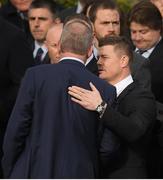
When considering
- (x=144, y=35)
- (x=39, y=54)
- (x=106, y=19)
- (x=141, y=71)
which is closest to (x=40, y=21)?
(x=39, y=54)

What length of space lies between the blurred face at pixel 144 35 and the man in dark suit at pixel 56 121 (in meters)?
2.05

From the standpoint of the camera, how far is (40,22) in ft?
29.6

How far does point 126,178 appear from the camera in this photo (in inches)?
229

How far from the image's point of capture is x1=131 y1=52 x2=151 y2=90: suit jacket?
251 inches

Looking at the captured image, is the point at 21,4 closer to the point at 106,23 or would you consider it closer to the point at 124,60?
the point at 106,23

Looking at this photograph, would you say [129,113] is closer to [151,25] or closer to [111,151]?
[111,151]

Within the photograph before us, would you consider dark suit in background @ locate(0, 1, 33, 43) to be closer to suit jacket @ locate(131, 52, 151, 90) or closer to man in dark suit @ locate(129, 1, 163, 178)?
man in dark suit @ locate(129, 1, 163, 178)

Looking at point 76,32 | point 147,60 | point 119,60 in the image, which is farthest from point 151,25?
point 76,32

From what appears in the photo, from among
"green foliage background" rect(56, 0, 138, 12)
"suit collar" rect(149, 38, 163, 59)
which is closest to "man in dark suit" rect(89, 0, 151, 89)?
"suit collar" rect(149, 38, 163, 59)

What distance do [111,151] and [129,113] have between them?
0.33m

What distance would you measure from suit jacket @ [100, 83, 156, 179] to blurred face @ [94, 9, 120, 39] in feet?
5.27

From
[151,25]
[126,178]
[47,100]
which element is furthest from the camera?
[151,25]

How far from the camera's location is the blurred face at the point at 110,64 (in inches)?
234

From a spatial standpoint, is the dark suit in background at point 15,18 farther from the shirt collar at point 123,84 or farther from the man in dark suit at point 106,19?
the shirt collar at point 123,84
